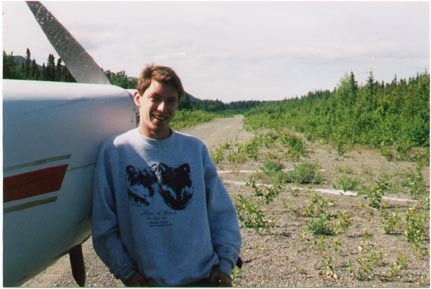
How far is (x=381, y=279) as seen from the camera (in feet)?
13.3

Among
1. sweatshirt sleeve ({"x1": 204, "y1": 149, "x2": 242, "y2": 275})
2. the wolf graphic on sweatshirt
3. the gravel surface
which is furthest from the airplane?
the gravel surface

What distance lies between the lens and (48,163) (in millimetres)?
1951

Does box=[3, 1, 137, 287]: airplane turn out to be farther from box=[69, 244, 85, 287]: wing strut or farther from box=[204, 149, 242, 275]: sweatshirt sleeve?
box=[204, 149, 242, 275]: sweatshirt sleeve

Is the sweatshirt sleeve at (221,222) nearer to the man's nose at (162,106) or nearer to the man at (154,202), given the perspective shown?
the man at (154,202)

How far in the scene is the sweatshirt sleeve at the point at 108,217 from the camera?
80.7 inches

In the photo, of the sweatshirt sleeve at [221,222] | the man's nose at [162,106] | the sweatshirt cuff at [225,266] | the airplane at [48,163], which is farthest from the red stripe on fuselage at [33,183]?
the sweatshirt cuff at [225,266]

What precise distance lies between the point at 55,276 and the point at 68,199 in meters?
2.10

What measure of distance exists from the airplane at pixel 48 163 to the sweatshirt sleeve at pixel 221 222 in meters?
0.52

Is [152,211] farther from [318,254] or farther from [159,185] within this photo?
[318,254]

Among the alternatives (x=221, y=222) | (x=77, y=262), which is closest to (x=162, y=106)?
(x=221, y=222)

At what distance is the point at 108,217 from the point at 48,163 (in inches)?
12.9

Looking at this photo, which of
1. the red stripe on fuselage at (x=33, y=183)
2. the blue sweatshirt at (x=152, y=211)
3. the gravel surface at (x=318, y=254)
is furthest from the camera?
the gravel surface at (x=318, y=254)

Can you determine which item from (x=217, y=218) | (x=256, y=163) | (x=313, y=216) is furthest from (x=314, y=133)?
(x=217, y=218)

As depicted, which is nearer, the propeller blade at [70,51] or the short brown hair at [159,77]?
the short brown hair at [159,77]
